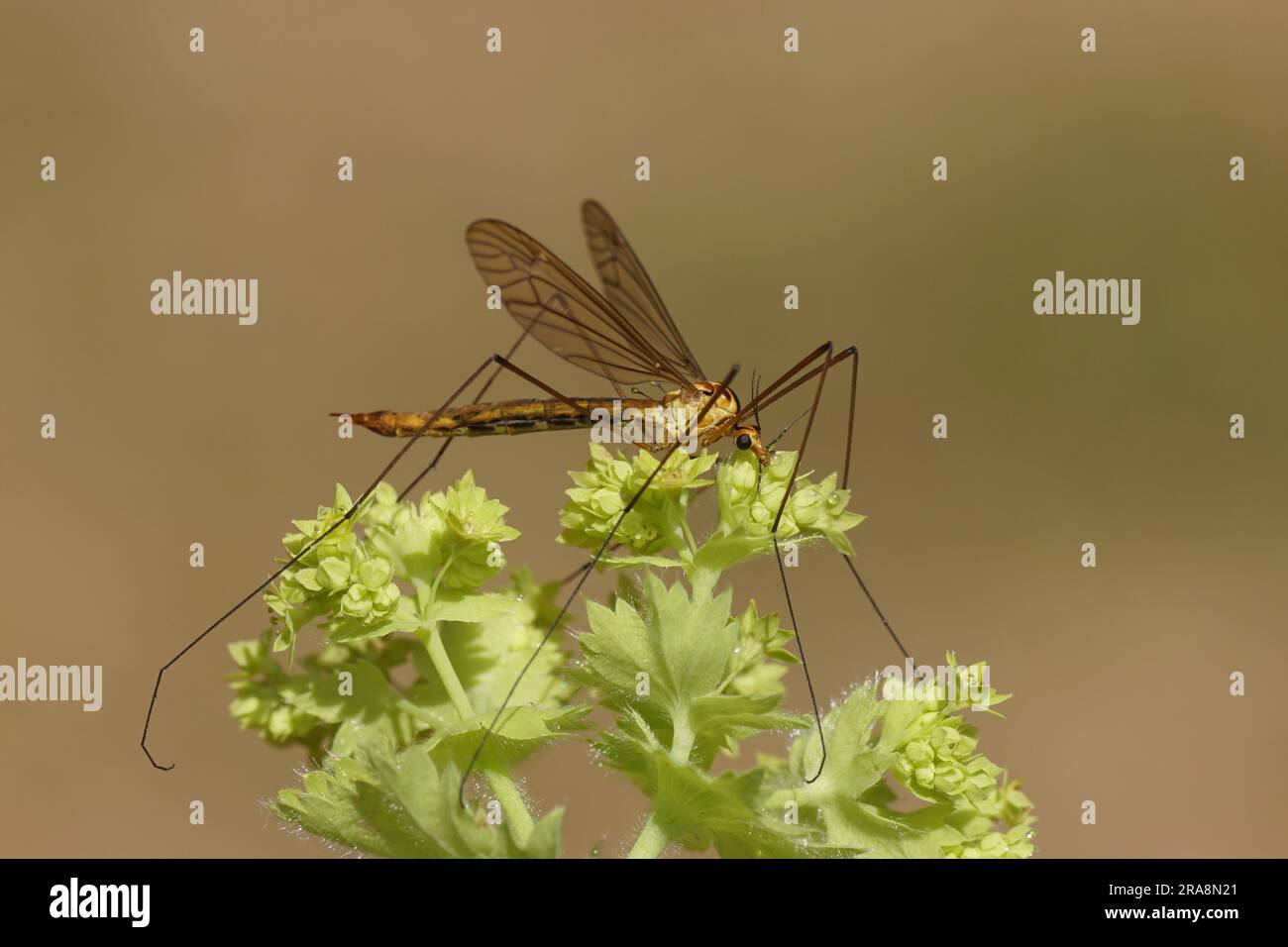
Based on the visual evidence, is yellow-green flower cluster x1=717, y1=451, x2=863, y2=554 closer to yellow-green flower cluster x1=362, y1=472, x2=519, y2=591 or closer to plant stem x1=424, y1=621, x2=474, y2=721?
yellow-green flower cluster x1=362, y1=472, x2=519, y2=591

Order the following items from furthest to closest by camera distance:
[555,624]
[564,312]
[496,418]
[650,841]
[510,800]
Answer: [564,312] → [496,418] → [555,624] → [510,800] → [650,841]

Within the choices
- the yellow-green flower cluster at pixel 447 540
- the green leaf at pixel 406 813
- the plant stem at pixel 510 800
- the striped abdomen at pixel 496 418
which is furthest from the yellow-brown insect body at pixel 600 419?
the green leaf at pixel 406 813

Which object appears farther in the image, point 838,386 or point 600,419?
point 838,386

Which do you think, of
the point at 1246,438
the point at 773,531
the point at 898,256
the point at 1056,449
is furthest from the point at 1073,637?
the point at 773,531

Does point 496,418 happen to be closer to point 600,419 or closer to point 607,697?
point 600,419

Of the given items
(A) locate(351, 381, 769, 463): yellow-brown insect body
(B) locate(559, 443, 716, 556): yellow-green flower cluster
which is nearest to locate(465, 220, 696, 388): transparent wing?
(A) locate(351, 381, 769, 463): yellow-brown insect body

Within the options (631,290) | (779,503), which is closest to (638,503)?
(779,503)

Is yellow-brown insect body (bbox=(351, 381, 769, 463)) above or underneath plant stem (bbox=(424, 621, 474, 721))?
above
